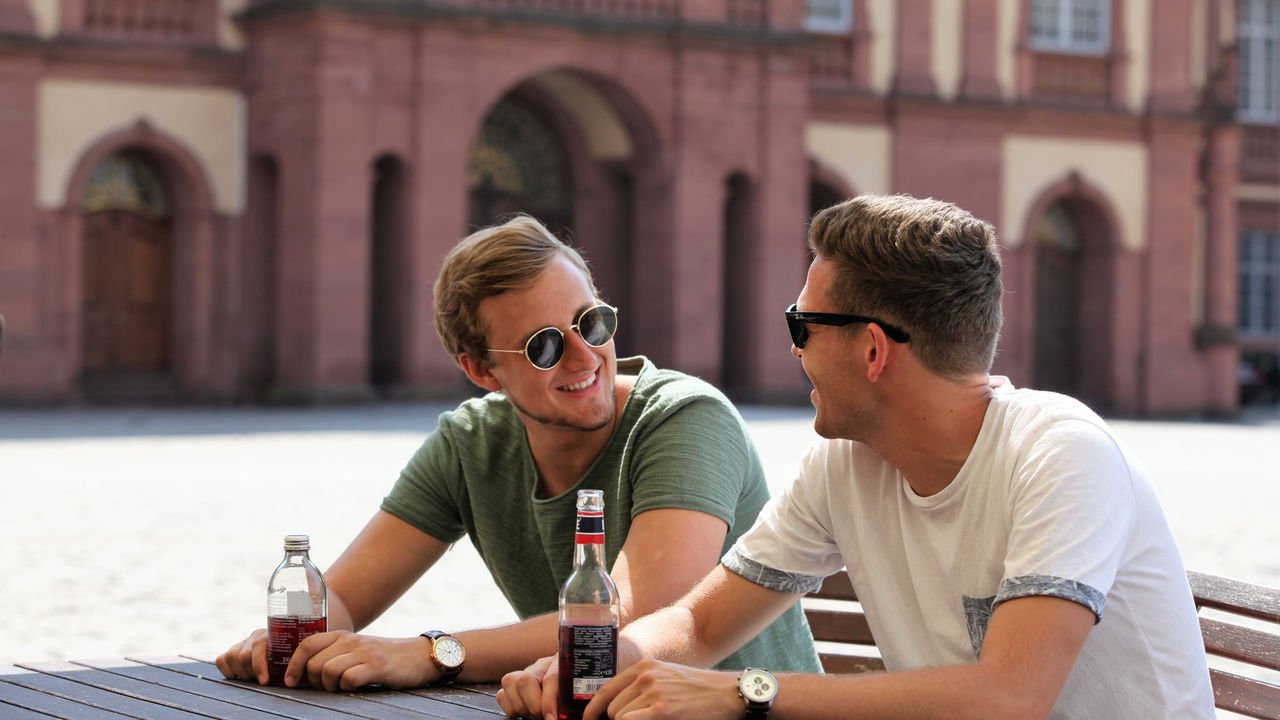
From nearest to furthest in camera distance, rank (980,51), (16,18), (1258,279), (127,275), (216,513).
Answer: (216,513) < (16,18) < (127,275) < (980,51) < (1258,279)

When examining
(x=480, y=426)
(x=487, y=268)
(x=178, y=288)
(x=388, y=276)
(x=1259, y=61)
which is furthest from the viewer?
(x=1259, y=61)

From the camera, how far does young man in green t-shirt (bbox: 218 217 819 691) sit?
10.9 feet

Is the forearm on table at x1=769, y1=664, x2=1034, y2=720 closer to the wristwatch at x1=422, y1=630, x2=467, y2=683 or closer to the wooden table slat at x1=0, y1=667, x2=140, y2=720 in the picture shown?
the wristwatch at x1=422, y1=630, x2=467, y2=683

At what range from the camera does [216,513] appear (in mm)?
11625

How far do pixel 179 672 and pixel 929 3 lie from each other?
85.9 feet

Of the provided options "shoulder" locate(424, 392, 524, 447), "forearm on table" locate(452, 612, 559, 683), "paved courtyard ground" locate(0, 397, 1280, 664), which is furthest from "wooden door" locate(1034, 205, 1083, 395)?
"forearm on table" locate(452, 612, 559, 683)

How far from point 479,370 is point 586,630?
3.40ft

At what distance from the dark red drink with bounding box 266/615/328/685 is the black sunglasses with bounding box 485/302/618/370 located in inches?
28.4

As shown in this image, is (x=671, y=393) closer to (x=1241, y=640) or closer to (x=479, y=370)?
(x=479, y=370)

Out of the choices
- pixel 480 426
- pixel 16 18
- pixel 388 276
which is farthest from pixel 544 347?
pixel 16 18

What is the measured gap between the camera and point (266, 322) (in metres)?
23.8

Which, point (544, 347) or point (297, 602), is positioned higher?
point (544, 347)

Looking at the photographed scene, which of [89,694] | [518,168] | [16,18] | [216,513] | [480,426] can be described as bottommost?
[216,513]

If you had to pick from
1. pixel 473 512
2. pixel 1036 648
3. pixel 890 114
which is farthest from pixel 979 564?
pixel 890 114
